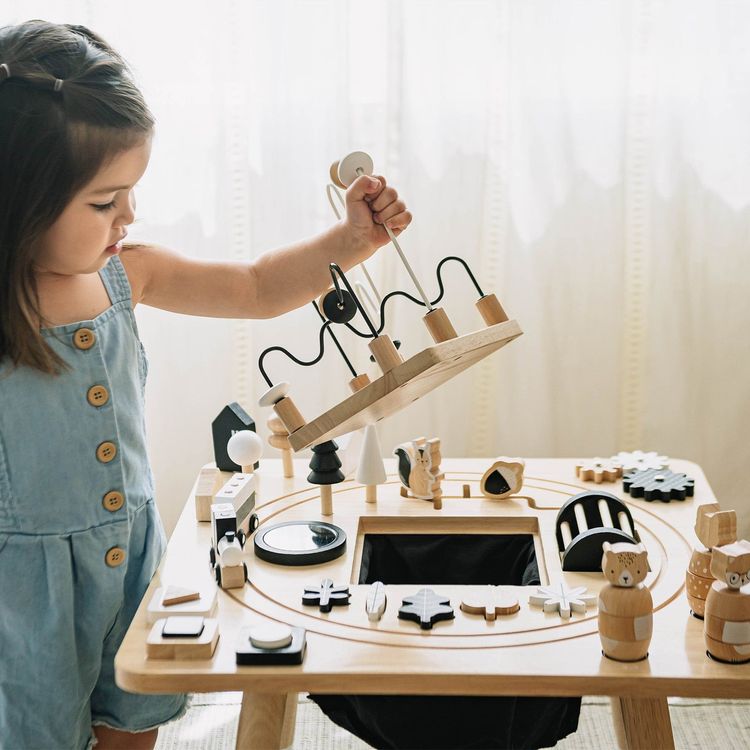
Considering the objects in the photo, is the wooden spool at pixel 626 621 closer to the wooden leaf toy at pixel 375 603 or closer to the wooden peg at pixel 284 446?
the wooden leaf toy at pixel 375 603

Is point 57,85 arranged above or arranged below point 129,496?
above

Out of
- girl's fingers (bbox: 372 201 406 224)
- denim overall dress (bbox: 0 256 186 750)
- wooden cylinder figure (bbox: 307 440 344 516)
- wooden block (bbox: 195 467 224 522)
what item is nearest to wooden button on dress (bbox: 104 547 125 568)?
denim overall dress (bbox: 0 256 186 750)

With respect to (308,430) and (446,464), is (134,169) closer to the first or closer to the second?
(308,430)

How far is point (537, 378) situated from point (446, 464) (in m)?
Answer: 0.50

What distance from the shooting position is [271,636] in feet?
2.51

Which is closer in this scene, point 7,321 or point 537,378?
point 7,321

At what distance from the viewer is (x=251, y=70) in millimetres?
1534

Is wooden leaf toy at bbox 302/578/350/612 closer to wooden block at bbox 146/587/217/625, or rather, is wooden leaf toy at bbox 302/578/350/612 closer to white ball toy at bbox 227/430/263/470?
wooden block at bbox 146/587/217/625

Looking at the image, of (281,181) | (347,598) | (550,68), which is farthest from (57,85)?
A: (550,68)

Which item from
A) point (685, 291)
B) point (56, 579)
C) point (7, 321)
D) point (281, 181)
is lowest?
point (56, 579)

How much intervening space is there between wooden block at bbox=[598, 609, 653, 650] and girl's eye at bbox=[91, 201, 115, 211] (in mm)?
574

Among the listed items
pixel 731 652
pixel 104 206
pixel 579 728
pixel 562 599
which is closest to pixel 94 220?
pixel 104 206

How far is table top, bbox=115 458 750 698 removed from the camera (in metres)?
0.73

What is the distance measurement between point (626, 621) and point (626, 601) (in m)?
0.02
